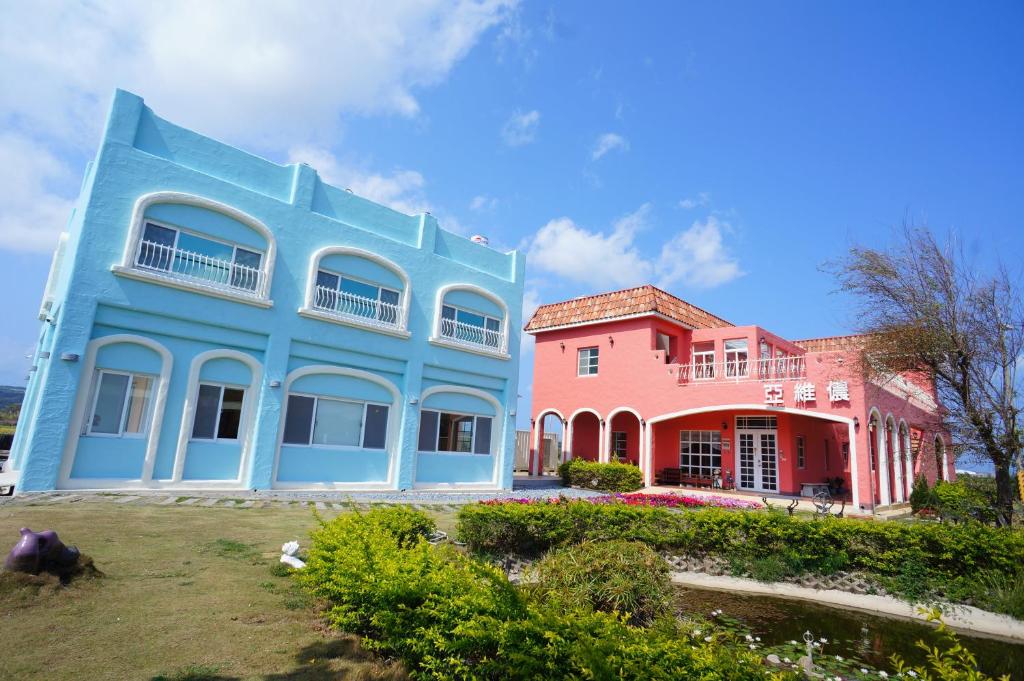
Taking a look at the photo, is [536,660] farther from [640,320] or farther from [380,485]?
[640,320]

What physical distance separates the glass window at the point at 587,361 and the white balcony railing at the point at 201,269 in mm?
13698

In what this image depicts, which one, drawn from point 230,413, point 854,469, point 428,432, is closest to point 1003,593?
point 854,469

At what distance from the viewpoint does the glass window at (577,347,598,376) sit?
74.1ft

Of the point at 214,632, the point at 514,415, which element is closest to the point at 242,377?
the point at 514,415

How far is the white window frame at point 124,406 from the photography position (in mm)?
10406

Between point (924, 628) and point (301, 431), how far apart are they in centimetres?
1204

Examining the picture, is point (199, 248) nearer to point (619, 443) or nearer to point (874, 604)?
point (874, 604)

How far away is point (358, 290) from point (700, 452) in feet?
46.2

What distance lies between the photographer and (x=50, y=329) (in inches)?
461

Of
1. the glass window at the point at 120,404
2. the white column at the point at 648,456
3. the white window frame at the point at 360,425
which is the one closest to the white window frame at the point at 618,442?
the white column at the point at 648,456

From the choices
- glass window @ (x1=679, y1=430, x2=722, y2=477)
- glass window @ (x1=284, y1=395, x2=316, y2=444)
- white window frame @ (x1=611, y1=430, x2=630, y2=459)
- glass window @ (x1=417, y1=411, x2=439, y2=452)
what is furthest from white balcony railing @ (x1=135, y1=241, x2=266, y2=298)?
glass window @ (x1=679, y1=430, x2=722, y2=477)

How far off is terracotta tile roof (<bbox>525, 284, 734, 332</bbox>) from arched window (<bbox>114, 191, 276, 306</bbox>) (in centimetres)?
1321

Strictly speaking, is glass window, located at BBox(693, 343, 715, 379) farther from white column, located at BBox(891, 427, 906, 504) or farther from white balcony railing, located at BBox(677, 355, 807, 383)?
white column, located at BBox(891, 427, 906, 504)

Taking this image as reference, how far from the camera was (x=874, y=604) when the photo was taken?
6809mm
